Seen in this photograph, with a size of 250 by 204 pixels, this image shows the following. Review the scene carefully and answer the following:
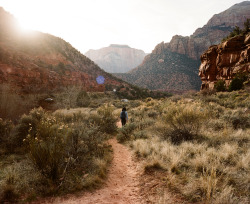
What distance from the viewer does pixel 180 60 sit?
254 feet

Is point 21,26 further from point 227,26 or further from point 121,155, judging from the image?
point 227,26

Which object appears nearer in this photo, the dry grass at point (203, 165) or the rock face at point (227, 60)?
the dry grass at point (203, 165)

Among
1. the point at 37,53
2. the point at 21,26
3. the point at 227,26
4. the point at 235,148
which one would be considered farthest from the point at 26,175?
the point at 227,26

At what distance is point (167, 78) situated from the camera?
221ft

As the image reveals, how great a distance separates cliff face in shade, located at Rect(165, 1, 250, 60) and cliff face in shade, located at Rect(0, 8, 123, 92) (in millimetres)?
63274

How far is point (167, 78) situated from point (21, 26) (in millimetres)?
58497

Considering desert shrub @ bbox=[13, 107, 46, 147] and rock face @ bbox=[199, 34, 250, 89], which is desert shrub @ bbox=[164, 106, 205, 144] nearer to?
desert shrub @ bbox=[13, 107, 46, 147]

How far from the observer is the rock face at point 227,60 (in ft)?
83.8

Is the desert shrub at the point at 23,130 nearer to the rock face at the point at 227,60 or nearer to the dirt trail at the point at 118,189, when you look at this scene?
the dirt trail at the point at 118,189

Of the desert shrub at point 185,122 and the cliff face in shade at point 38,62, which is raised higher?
the cliff face in shade at point 38,62

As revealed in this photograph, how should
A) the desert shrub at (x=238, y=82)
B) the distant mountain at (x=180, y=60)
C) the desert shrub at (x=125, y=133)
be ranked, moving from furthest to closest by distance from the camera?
the distant mountain at (x=180, y=60) → the desert shrub at (x=238, y=82) → the desert shrub at (x=125, y=133)

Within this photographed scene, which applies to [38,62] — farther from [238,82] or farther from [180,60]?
[180,60]

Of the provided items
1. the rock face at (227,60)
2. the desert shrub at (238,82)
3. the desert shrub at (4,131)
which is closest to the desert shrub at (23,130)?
the desert shrub at (4,131)

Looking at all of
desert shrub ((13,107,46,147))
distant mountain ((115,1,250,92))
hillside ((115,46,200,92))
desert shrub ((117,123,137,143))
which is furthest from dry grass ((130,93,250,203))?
distant mountain ((115,1,250,92))
